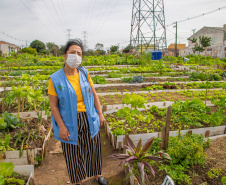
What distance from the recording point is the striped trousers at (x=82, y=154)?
6.71 feet

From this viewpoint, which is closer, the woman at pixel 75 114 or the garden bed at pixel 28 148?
the woman at pixel 75 114

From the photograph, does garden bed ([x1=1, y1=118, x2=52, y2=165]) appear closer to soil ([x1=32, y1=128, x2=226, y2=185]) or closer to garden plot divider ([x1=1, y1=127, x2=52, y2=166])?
garden plot divider ([x1=1, y1=127, x2=52, y2=166])

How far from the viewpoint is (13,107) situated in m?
4.54

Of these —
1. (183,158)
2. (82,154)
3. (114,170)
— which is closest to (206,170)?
→ (183,158)

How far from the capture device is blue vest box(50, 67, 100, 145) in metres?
1.88

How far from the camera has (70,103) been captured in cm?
189

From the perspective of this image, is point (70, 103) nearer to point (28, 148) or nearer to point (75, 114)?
point (75, 114)

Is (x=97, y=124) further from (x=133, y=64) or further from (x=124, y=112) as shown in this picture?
(x=133, y=64)

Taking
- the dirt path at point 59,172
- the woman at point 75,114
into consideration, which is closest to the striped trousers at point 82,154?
A: the woman at point 75,114

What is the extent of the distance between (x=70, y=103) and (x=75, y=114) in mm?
132

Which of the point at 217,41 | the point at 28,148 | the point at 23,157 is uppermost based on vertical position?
the point at 217,41

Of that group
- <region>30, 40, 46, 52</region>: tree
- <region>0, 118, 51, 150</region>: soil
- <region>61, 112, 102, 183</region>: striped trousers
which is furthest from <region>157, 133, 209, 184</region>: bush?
<region>30, 40, 46, 52</region>: tree

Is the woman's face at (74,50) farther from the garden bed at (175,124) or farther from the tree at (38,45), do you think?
the tree at (38,45)

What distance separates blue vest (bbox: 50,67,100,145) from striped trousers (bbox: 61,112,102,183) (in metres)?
0.07
